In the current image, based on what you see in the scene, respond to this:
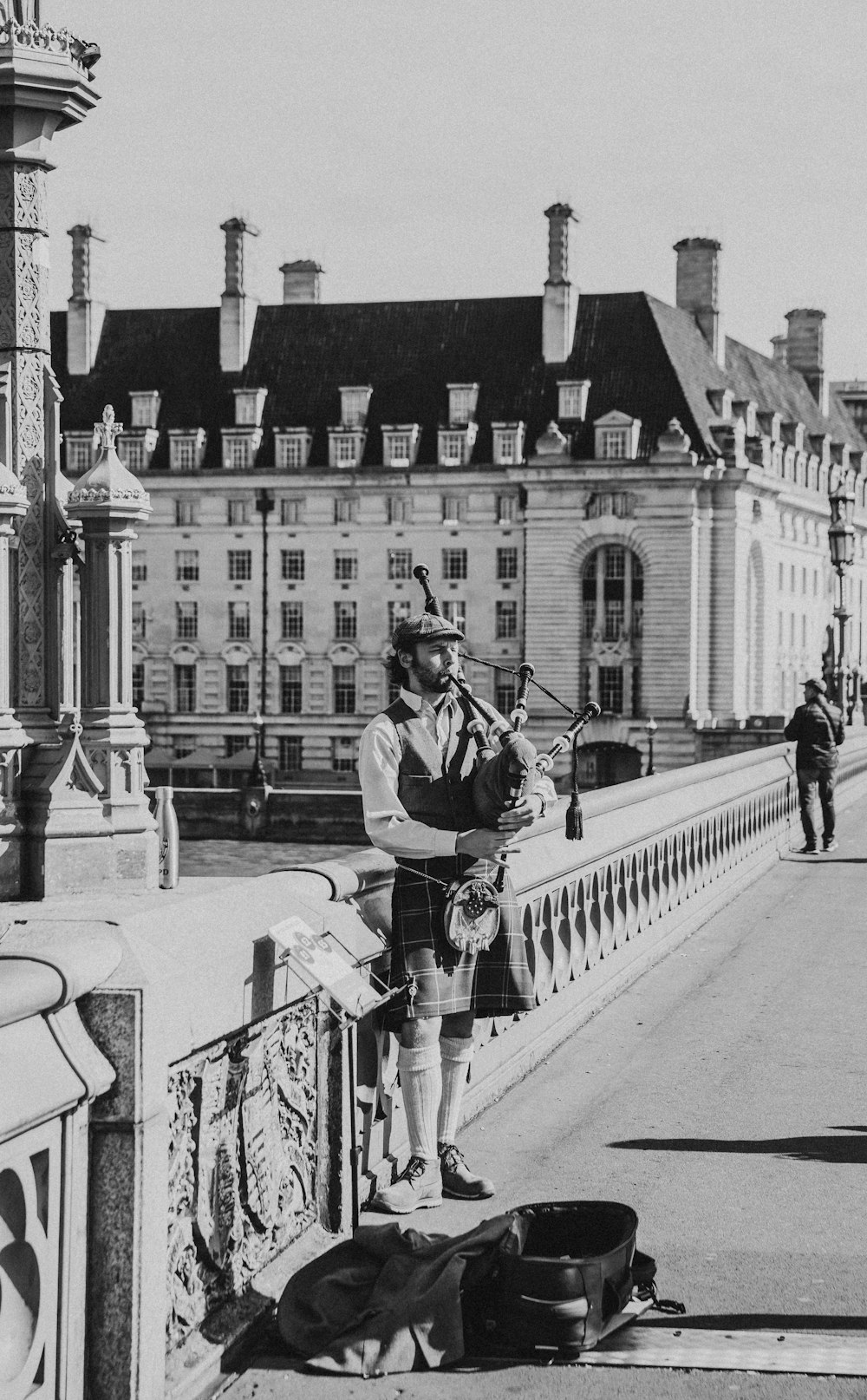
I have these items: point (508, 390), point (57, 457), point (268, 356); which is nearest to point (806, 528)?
point (508, 390)

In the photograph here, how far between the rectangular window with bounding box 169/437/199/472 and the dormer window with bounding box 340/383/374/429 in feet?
23.5

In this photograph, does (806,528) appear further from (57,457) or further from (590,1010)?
(590,1010)

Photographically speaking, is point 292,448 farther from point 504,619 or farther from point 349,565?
point 504,619

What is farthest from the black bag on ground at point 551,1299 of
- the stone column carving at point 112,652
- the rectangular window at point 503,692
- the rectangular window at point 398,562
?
the rectangular window at point 398,562

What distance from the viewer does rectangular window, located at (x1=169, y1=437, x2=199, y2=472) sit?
311 feet

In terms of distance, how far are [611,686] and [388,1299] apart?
8507 centimetres

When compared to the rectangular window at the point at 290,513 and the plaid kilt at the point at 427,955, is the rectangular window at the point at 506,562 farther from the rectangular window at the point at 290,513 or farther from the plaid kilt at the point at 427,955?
the plaid kilt at the point at 427,955

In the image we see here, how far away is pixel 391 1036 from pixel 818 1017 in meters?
Answer: 4.03

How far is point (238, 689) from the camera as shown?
9444 centimetres

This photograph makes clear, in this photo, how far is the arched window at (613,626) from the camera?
3526 inches

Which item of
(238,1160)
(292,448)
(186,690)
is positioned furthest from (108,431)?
(186,690)

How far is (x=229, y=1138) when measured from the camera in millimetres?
5344

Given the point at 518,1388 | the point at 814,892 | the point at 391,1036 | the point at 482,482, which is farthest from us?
the point at 482,482

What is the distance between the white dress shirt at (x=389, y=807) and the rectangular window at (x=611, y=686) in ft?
272
